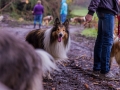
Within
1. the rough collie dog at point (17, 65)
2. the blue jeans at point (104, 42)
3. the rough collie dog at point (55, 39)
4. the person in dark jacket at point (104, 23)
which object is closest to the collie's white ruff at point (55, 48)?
the rough collie dog at point (55, 39)

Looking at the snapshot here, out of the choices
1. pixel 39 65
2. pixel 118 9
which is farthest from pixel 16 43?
pixel 118 9

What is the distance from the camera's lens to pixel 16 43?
237 centimetres

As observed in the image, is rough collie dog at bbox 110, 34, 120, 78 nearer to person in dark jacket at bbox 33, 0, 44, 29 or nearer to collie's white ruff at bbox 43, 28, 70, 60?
collie's white ruff at bbox 43, 28, 70, 60

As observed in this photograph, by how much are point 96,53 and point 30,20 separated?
77.2ft

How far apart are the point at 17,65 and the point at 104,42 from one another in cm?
431

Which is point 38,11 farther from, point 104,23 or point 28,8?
point 104,23

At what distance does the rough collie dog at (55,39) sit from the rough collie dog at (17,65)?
4490mm

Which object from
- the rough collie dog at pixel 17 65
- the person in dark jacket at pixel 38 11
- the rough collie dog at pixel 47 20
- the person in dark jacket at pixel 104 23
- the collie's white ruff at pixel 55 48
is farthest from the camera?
the rough collie dog at pixel 47 20

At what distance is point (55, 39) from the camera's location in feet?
23.4

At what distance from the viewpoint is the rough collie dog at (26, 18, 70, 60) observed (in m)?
7.02

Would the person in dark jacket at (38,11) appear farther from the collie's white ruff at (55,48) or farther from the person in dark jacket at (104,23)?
the person in dark jacket at (104,23)

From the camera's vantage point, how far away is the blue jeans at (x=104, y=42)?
6.21 meters

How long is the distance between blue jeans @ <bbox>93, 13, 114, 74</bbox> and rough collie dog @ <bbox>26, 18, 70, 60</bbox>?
903 mm

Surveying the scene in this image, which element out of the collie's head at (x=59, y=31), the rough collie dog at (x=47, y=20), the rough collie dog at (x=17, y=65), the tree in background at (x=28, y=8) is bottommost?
the rough collie dog at (x=47, y=20)
